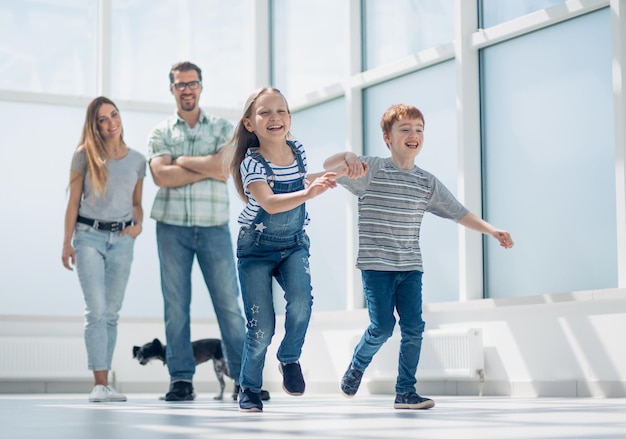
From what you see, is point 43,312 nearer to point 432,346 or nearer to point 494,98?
point 432,346

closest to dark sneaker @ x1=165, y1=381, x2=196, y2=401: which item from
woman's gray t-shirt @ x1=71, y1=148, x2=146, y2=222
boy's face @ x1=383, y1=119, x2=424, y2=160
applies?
woman's gray t-shirt @ x1=71, y1=148, x2=146, y2=222

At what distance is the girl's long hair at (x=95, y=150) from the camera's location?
16.2ft

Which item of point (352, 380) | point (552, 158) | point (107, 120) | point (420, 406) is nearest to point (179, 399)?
point (352, 380)

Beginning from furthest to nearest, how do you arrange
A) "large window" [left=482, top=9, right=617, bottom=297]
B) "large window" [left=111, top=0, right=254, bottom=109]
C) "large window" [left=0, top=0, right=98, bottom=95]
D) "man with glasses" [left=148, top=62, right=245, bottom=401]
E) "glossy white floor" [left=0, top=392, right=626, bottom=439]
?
1. "large window" [left=111, top=0, right=254, bottom=109]
2. "large window" [left=0, top=0, right=98, bottom=95]
3. "large window" [left=482, top=9, right=617, bottom=297]
4. "man with glasses" [left=148, top=62, right=245, bottom=401]
5. "glossy white floor" [left=0, top=392, right=626, bottom=439]

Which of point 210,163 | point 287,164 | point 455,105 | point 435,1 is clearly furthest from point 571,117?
point 287,164

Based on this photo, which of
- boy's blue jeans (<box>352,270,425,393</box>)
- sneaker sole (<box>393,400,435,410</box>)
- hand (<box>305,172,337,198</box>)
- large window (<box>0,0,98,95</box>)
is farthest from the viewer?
large window (<box>0,0,98,95</box>)

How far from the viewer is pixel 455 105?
6230 mm

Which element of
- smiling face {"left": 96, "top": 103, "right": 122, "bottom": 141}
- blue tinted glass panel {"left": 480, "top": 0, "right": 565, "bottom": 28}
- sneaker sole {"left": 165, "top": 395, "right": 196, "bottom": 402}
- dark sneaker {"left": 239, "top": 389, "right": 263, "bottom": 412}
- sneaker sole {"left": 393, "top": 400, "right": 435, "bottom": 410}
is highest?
blue tinted glass panel {"left": 480, "top": 0, "right": 565, "bottom": 28}

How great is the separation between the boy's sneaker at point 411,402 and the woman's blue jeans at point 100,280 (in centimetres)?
174

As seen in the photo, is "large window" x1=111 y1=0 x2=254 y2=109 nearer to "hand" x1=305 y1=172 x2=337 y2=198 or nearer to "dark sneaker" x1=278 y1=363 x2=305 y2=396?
"dark sneaker" x1=278 y1=363 x2=305 y2=396

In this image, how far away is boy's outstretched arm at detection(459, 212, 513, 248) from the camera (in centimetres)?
389

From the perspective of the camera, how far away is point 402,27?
6.65 m

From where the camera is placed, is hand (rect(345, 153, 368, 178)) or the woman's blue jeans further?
the woman's blue jeans

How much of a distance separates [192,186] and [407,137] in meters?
1.26
